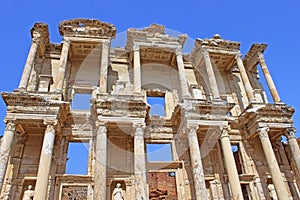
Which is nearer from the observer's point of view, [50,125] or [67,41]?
[50,125]

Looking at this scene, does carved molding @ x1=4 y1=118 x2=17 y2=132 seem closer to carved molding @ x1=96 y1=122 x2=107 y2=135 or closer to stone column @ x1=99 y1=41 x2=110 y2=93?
carved molding @ x1=96 y1=122 x2=107 y2=135

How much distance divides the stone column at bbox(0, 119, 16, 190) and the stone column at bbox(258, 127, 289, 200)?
1234cm

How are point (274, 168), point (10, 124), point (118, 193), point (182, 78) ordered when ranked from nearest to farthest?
point (10, 124), point (118, 193), point (274, 168), point (182, 78)

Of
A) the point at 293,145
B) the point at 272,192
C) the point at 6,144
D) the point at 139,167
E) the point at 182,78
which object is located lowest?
the point at 272,192

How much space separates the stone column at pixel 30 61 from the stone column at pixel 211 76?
33.2 feet

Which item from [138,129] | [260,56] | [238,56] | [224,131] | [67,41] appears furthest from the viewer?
[260,56]

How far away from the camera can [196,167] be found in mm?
12859

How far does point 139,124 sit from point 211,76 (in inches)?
233

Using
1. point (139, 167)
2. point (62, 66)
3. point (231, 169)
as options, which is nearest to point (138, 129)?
point (139, 167)

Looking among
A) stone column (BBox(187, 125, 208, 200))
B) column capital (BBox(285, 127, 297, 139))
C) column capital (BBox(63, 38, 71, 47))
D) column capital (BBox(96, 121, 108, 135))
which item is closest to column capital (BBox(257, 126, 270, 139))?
column capital (BBox(285, 127, 297, 139))

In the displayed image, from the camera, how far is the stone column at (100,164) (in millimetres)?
11587

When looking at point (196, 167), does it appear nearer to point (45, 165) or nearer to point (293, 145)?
point (293, 145)

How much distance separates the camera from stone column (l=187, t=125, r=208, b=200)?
40.0 ft

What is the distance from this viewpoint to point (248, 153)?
52.5 ft
